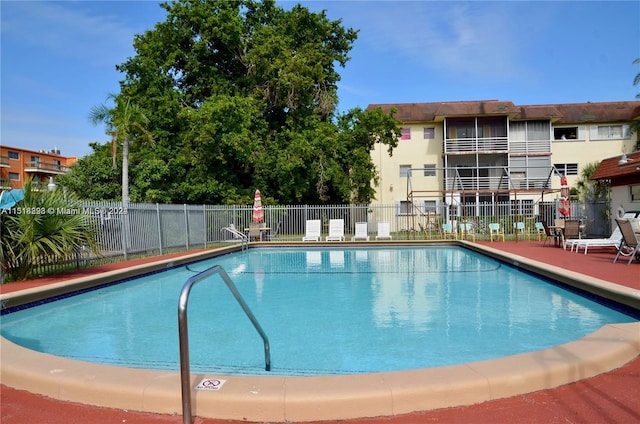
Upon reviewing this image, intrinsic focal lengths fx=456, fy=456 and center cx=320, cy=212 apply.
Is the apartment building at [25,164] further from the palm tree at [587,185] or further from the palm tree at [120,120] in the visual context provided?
the palm tree at [587,185]

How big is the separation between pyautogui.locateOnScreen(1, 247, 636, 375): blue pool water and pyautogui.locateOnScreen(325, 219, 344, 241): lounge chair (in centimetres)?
860

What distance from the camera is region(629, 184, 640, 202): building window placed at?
17.4 meters

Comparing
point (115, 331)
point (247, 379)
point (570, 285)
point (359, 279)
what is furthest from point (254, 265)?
point (247, 379)

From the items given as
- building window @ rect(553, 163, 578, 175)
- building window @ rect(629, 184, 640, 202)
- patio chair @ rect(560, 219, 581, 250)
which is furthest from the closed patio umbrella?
building window @ rect(553, 163, 578, 175)

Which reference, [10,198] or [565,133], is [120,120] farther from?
[565,133]

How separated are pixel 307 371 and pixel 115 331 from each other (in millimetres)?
3249

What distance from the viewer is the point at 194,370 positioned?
184 inches

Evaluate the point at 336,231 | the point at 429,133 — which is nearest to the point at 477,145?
the point at 429,133

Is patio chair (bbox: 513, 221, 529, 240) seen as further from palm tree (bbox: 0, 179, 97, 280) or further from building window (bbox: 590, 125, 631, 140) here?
palm tree (bbox: 0, 179, 97, 280)

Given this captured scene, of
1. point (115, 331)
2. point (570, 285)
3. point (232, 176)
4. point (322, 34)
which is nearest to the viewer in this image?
point (115, 331)

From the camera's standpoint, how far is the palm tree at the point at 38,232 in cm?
881

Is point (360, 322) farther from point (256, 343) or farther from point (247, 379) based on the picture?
point (247, 379)

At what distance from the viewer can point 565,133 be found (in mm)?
30672

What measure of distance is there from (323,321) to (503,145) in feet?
86.9
